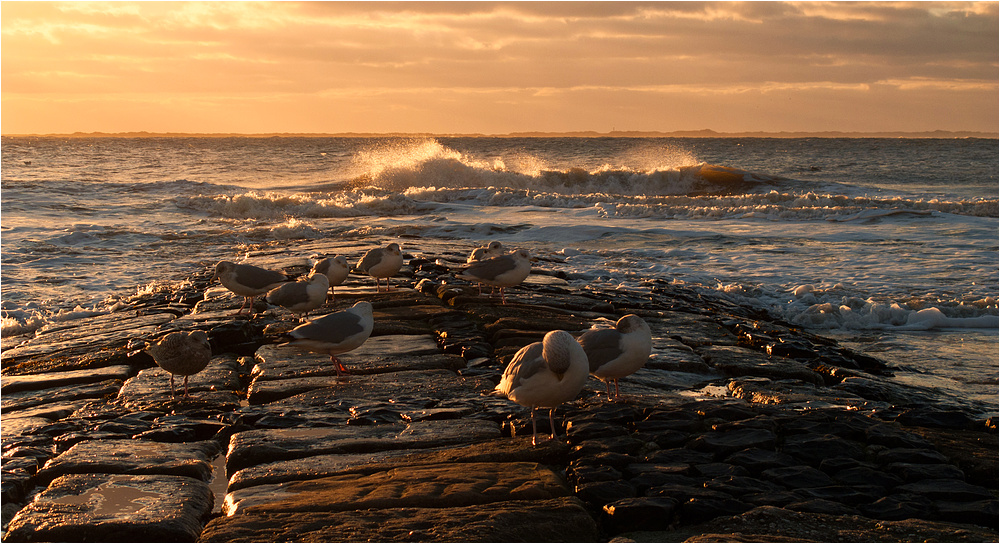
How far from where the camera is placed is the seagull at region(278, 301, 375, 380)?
586 cm

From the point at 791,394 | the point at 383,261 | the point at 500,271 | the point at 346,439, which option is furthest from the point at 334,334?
the point at 791,394

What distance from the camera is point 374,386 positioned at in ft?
18.5

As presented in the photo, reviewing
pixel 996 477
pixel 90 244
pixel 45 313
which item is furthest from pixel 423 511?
pixel 90 244

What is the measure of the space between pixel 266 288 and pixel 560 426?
4.67 meters

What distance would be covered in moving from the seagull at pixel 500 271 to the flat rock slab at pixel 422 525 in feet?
16.6

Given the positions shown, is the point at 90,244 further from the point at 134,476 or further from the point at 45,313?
the point at 134,476

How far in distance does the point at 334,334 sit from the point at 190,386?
1.09 metres

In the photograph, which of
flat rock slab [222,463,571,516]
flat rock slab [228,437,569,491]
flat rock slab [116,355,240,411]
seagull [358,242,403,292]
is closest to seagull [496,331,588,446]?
flat rock slab [228,437,569,491]

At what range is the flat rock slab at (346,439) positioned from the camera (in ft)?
14.0

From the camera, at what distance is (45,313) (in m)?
9.66

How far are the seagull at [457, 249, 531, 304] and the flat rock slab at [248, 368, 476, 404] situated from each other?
8.82 feet

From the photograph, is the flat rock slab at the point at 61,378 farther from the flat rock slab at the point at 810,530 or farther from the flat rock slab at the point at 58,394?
the flat rock slab at the point at 810,530

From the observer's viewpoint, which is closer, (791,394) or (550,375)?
(550,375)

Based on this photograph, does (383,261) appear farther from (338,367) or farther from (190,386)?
(190,386)
